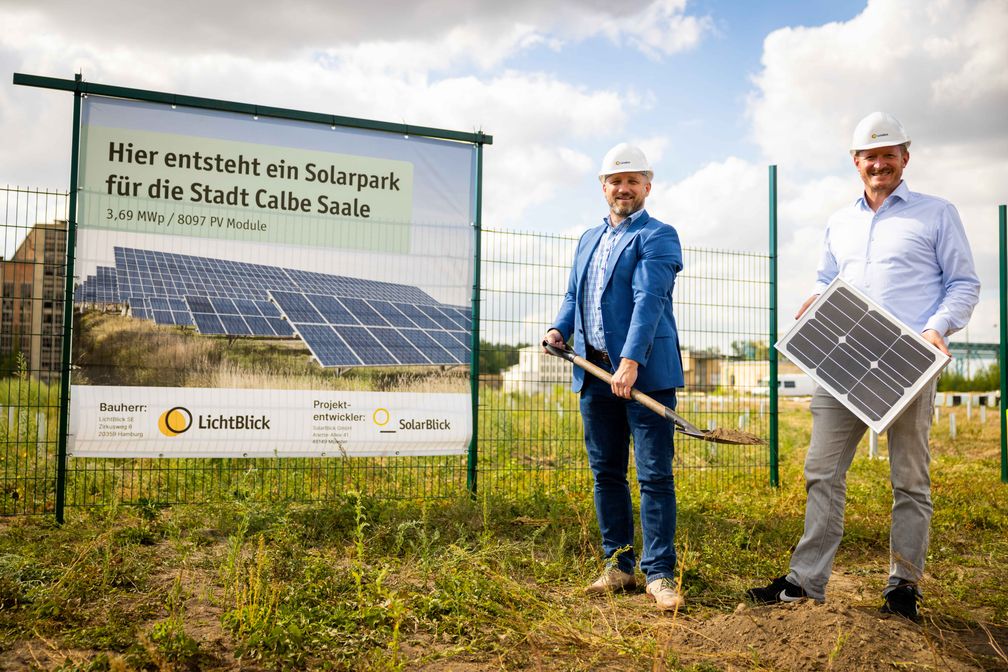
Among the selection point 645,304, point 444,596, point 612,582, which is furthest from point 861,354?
point 444,596

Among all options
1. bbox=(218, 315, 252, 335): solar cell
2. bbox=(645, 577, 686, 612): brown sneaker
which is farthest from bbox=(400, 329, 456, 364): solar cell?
bbox=(645, 577, 686, 612): brown sneaker

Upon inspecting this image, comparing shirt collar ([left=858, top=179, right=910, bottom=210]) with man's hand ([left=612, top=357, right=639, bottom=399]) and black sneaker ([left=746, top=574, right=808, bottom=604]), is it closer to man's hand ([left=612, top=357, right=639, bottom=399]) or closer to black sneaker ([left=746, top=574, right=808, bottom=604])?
man's hand ([left=612, top=357, right=639, bottom=399])

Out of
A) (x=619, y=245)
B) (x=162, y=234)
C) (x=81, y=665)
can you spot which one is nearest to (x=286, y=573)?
(x=81, y=665)

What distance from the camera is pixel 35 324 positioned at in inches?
219

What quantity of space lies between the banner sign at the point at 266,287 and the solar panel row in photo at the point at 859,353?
121 inches

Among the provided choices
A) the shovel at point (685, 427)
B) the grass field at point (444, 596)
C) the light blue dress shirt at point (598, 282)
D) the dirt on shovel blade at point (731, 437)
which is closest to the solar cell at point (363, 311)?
the grass field at point (444, 596)

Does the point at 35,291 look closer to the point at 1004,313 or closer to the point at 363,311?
the point at 363,311

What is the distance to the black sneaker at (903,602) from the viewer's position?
356 cm

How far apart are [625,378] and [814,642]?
143cm

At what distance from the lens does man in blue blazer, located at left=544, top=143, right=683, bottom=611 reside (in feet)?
12.9

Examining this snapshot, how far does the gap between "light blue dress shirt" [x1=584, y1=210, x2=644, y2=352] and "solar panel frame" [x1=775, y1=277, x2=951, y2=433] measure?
954mm

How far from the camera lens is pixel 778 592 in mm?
3842

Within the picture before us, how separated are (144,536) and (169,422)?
944 millimetres

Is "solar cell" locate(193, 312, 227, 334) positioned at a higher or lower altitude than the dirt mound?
higher
